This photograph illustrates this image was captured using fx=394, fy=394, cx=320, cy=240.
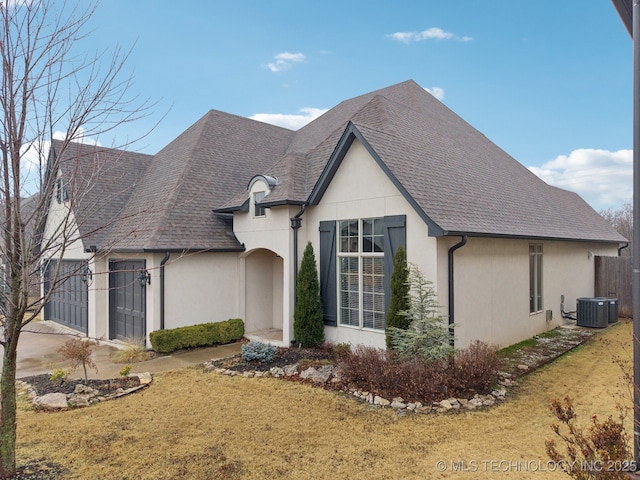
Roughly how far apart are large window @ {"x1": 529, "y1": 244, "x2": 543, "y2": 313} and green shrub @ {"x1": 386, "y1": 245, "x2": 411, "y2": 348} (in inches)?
232

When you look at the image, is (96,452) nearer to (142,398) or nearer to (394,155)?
(142,398)

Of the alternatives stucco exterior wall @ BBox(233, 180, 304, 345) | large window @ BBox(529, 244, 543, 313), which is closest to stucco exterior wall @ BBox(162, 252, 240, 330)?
stucco exterior wall @ BBox(233, 180, 304, 345)

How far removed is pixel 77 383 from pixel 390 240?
770 centimetres

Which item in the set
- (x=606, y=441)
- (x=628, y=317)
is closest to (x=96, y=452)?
(x=606, y=441)

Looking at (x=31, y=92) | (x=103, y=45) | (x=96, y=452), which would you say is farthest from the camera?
(x=96, y=452)

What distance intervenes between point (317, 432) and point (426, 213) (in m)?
5.06

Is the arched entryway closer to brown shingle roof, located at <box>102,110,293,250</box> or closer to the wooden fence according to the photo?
brown shingle roof, located at <box>102,110,293,250</box>

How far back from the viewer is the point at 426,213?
876cm

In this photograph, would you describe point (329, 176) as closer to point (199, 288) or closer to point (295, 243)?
point (295, 243)

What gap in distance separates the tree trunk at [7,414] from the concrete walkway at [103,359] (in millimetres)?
4266

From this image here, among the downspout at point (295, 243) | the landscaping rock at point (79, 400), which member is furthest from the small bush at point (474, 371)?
the landscaping rock at point (79, 400)

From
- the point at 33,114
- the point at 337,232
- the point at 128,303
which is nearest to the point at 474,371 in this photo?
the point at 337,232

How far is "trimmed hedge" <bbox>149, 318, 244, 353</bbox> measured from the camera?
36.8ft

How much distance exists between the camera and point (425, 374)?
7402 millimetres
